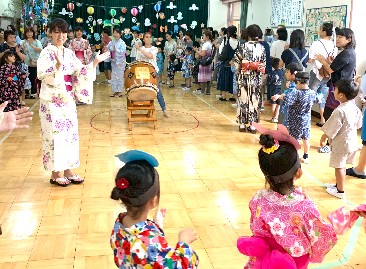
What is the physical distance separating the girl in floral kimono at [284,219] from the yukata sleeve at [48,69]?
7.04ft

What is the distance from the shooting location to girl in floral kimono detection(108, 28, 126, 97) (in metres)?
8.45

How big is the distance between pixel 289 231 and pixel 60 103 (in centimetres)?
236

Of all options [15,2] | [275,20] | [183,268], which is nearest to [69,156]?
[183,268]

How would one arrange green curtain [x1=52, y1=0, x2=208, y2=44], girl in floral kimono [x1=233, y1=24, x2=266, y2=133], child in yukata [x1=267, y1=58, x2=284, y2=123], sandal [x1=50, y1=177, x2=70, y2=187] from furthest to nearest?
green curtain [x1=52, y1=0, x2=208, y2=44]
child in yukata [x1=267, y1=58, x2=284, y2=123]
girl in floral kimono [x1=233, y1=24, x2=266, y2=133]
sandal [x1=50, y1=177, x2=70, y2=187]

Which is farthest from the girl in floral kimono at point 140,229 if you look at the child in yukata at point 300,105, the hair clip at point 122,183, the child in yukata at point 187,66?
the child in yukata at point 187,66

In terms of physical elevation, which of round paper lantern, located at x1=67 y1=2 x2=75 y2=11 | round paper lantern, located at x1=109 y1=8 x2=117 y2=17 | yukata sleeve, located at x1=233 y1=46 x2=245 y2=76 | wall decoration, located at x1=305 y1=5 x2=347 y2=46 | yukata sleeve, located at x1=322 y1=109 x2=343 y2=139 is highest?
round paper lantern, located at x1=67 y1=2 x2=75 y2=11

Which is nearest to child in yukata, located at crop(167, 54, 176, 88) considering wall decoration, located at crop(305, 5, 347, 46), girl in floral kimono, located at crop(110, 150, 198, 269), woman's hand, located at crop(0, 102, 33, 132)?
wall decoration, located at crop(305, 5, 347, 46)

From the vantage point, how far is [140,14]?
518 inches

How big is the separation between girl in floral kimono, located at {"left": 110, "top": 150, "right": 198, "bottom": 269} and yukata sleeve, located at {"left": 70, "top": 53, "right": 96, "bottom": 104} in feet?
7.10

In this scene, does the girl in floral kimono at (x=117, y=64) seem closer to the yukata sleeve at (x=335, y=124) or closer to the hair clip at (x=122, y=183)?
the yukata sleeve at (x=335, y=124)

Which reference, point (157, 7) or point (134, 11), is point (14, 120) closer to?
point (157, 7)

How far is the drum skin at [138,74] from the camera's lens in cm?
553

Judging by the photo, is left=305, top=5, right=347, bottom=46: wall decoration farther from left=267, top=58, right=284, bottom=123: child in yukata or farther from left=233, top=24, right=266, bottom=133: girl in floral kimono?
left=233, top=24, right=266, bottom=133: girl in floral kimono

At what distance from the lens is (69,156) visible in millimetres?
3650
